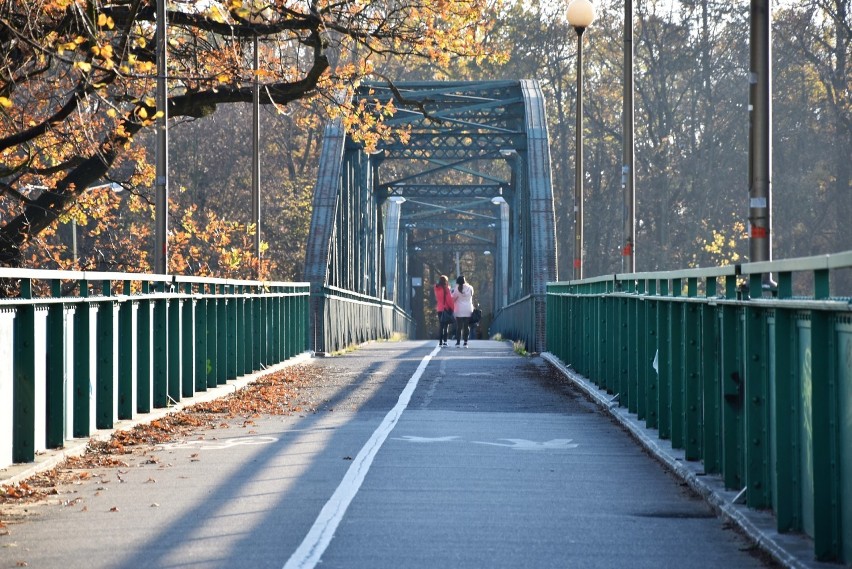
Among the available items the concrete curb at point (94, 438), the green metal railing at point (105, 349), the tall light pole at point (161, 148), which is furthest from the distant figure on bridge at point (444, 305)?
the tall light pole at point (161, 148)

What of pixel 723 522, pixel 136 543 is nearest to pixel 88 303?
pixel 136 543

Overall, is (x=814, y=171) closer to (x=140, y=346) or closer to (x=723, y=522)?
(x=140, y=346)

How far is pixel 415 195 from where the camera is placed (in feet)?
188

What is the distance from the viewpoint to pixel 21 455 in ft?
34.8

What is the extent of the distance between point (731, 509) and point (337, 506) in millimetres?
2325

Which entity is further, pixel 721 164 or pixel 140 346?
pixel 721 164

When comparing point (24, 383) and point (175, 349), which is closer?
point (24, 383)

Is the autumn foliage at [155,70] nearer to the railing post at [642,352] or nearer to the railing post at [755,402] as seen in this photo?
the railing post at [642,352]

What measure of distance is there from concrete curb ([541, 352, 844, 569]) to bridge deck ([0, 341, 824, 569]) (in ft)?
0.29

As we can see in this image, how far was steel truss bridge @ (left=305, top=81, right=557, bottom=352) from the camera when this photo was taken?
34.0m

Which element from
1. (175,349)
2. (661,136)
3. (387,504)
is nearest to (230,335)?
(175,349)

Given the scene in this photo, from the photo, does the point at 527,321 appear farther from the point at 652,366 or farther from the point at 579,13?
the point at 652,366

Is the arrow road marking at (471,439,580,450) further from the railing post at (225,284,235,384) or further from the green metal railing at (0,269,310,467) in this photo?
the railing post at (225,284,235,384)

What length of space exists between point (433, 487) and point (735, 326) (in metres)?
2.27
